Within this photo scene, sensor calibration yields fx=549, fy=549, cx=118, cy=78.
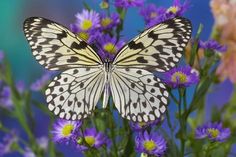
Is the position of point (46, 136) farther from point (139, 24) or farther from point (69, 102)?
point (69, 102)

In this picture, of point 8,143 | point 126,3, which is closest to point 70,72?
point 126,3

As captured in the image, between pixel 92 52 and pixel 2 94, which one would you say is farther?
pixel 2 94

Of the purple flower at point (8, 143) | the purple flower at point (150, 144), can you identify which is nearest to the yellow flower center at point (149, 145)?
the purple flower at point (150, 144)

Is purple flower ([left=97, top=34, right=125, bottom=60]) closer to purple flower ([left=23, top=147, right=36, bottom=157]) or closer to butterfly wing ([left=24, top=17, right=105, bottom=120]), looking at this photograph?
butterfly wing ([left=24, top=17, right=105, bottom=120])

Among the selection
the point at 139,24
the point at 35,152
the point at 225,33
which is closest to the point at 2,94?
the point at 35,152

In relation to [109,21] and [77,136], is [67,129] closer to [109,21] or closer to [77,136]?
[77,136]

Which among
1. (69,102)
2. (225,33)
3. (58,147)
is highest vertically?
(225,33)
